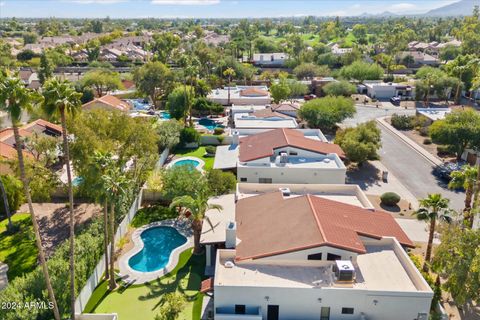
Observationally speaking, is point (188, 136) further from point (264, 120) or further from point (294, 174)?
point (294, 174)

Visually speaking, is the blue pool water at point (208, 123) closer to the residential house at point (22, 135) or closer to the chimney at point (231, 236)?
the residential house at point (22, 135)

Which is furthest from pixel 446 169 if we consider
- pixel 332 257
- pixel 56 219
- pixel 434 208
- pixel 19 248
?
pixel 19 248

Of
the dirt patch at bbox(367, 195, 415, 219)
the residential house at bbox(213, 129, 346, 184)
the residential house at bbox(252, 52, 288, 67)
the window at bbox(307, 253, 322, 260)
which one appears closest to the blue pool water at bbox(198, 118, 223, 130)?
the residential house at bbox(213, 129, 346, 184)

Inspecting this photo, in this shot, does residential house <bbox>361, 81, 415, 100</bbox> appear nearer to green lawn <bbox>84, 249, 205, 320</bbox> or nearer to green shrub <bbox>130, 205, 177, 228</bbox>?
green shrub <bbox>130, 205, 177, 228</bbox>

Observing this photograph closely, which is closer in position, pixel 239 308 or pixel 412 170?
pixel 239 308

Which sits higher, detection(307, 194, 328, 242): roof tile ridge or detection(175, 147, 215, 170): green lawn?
detection(307, 194, 328, 242): roof tile ridge

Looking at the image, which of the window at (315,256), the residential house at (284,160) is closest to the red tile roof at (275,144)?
the residential house at (284,160)

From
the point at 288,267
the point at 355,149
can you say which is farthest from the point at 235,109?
the point at 288,267
